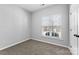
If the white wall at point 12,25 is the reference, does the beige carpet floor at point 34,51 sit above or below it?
below

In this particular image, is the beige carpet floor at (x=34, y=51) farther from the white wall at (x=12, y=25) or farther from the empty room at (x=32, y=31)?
the white wall at (x=12, y=25)

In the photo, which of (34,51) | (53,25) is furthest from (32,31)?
(53,25)

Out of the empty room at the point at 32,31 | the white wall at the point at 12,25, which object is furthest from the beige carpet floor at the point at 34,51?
the white wall at the point at 12,25

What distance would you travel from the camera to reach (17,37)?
2.33 m

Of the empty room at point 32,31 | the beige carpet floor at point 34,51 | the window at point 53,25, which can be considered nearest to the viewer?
the beige carpet floor at point 34,51

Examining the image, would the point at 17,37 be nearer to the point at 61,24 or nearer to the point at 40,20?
the point at 40,20

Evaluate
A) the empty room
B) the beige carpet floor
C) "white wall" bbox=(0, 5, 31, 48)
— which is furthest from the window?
"white wall" bbox=(0, 5, 31, 48)

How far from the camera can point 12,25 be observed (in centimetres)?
225

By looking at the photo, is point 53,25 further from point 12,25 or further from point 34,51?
point 12,25

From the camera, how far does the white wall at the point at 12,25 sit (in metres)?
1.91

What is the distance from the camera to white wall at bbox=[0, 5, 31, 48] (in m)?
1.91

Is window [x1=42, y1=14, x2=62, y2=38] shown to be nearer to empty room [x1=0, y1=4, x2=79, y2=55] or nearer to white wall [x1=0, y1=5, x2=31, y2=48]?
empty room [x1=0, y1=4, x2=79, y2=55]
